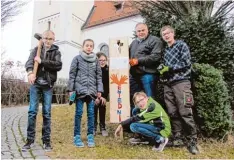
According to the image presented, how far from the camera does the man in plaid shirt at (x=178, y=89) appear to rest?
4293mm

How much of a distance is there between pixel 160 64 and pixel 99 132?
73.1 inches

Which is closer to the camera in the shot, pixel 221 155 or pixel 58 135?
pixel 221 155

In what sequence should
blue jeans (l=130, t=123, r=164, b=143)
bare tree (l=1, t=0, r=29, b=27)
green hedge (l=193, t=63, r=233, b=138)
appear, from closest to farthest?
blue jeans (l=130, t=123, r=164, b=143) → green hedge (l=193, t=63, r=233, b=138) → bare tree (l=1, t=0, r=29, b=27)

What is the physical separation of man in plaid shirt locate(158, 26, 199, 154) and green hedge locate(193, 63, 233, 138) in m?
0.44

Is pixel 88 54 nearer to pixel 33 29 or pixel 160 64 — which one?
pixel 160 64

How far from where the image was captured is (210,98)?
473cm

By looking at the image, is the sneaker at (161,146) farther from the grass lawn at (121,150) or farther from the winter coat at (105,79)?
the winter coat at (105,79)

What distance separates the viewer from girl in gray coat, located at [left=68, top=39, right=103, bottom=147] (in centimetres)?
438

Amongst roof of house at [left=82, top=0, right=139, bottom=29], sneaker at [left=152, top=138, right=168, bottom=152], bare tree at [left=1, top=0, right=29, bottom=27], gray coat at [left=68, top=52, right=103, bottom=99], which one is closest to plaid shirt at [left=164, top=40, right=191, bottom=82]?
sneaker at [left=152, top=138, right=168, bottom=152]

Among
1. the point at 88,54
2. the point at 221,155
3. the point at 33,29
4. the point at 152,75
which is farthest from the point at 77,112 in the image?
the point at 33,29

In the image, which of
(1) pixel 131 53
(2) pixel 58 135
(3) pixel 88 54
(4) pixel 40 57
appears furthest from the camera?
(2) pixel 58 135

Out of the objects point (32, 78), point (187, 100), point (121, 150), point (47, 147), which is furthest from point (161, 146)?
point (32, 78)

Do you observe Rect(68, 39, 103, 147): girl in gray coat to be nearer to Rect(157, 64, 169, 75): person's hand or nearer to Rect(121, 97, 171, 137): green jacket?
Rect(121, 97, 171, 137): green jacket

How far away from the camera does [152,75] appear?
4.71 m
